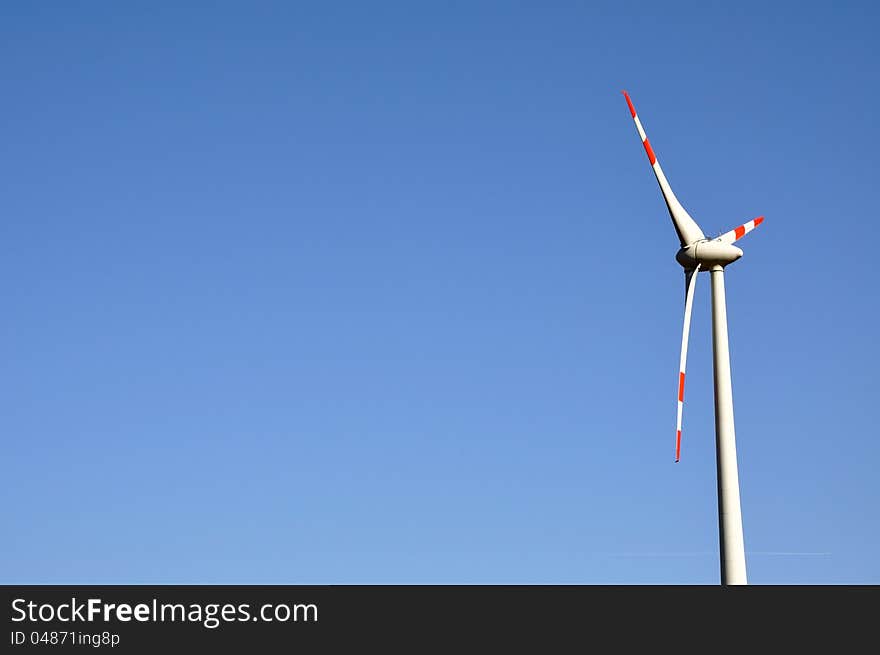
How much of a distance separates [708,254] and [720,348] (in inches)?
201

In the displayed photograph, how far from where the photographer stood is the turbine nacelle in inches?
3219

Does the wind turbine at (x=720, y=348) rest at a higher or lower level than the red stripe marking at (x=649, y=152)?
lower

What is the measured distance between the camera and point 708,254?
8175cm

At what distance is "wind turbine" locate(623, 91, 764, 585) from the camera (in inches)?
2972

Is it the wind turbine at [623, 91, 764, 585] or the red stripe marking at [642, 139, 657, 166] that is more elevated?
the red stripe marking at [642, 139, 657, 166]

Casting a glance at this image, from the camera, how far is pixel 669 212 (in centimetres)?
8431

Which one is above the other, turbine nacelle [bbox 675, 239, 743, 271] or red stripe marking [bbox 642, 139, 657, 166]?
red stripe marking [bbox 642, 139, 657, 166]

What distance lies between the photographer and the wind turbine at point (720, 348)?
75500 mm

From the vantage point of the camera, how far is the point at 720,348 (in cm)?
7981
